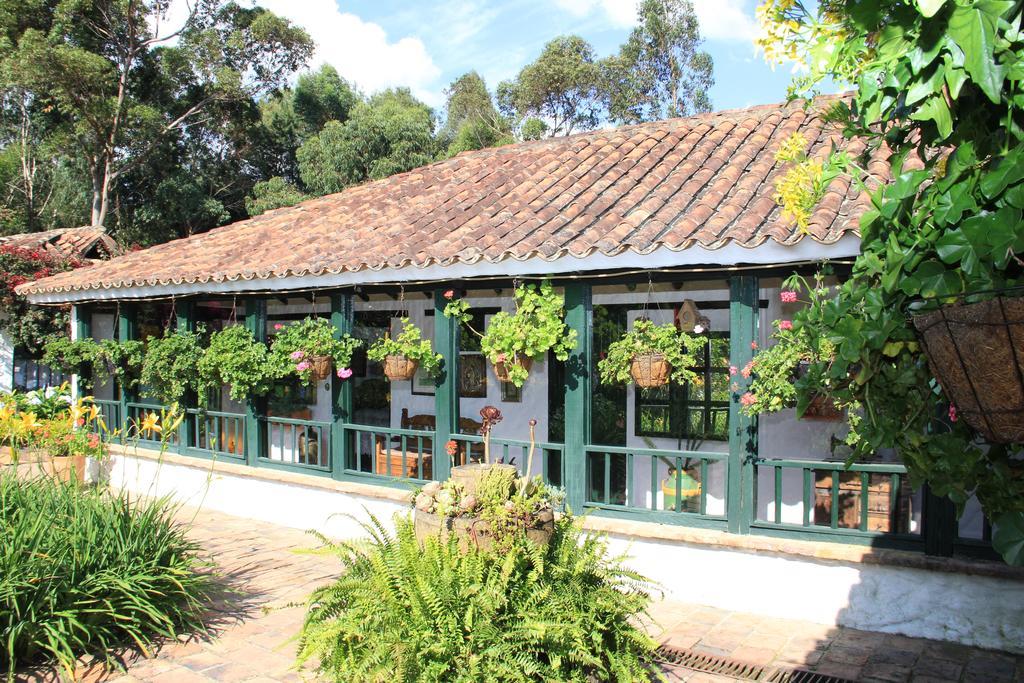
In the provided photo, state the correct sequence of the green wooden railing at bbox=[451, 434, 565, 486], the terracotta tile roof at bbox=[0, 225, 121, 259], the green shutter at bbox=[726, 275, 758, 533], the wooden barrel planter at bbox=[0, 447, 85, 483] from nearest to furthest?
the green shutter at bbox=[726, 275, 758, 533], the green wooden railing at bbox=[451, 434, 565, 486], the wooden barrel planter at bbox=[0, 447, 85, 483], the terracotta tile roof at bbox=[0, 225, 121, 259]

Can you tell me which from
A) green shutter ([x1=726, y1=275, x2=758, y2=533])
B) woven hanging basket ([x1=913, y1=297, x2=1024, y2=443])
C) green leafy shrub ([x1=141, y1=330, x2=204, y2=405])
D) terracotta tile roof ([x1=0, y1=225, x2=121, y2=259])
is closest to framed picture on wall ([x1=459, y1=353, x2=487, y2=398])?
green leafy shrub ([x1=141, y1=330, x2=204, y2=405])

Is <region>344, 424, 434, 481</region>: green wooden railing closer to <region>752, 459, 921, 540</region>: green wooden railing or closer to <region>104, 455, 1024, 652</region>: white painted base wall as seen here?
<region>104, 455, 1024, 652</region>: white painted base wall

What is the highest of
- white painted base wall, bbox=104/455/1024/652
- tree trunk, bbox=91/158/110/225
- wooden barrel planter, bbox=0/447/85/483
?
tree trunk, bbox=91/158/110/225

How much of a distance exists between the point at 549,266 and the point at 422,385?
493 cm

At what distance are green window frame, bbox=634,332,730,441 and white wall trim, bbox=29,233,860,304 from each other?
2.67 m

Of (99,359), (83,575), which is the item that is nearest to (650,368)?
(83,575)

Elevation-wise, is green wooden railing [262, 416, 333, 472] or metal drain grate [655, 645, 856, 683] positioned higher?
A: green wooden railing [262, 416, 333, 472]

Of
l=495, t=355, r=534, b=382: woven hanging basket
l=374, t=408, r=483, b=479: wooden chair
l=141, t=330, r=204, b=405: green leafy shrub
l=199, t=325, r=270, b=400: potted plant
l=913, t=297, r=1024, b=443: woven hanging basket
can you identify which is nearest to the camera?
l=913, t=297, r=1024, b=443: woven hanging basket

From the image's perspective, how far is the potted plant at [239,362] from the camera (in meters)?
8.77

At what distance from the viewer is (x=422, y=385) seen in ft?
36.8

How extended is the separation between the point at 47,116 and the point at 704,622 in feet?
79.1

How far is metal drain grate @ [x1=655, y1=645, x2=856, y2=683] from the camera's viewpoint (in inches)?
190

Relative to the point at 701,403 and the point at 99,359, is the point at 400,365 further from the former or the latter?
the point at 99,359

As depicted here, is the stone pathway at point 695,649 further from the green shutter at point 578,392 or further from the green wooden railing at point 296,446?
the green wooden railing at point 296,446
